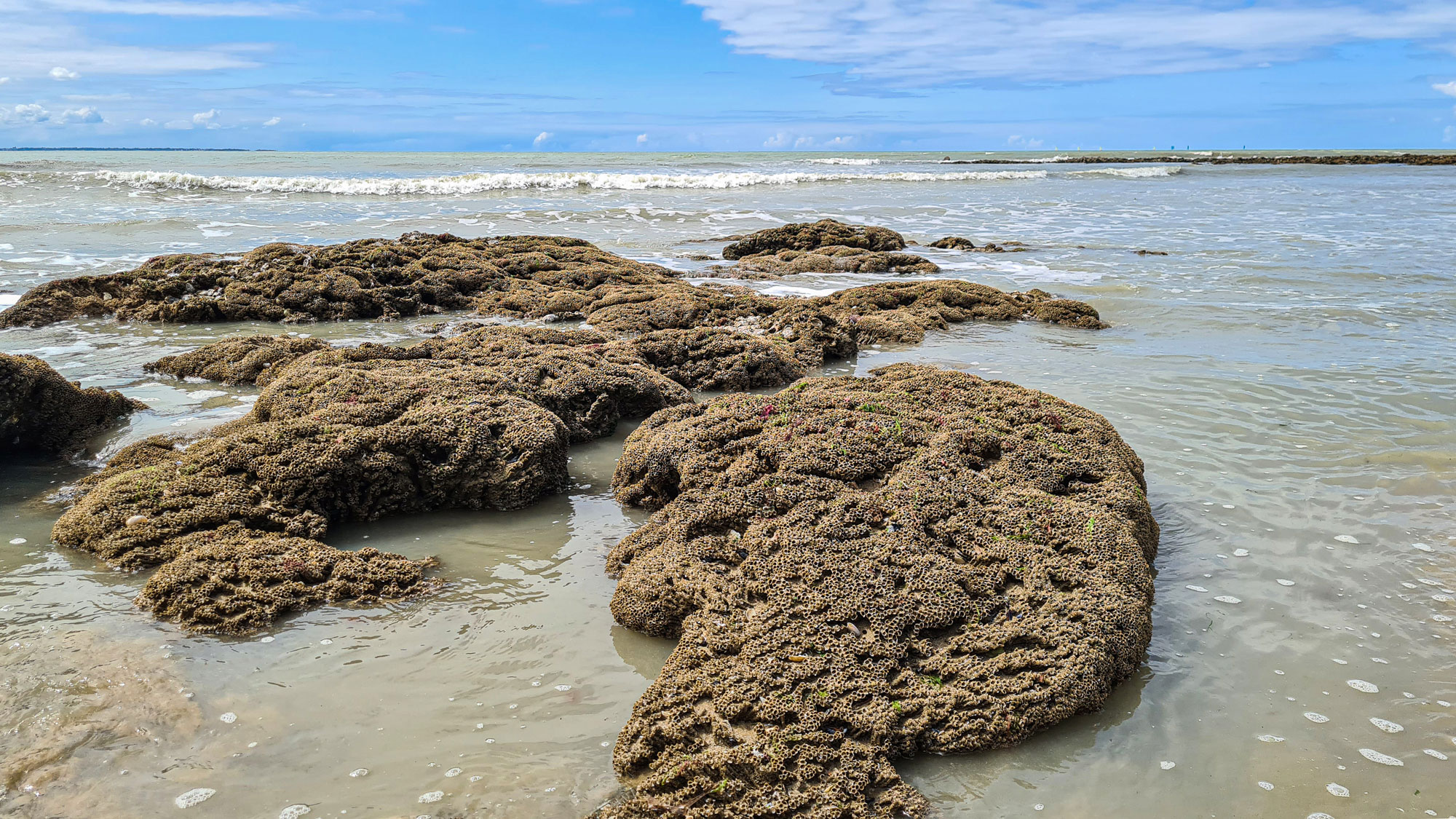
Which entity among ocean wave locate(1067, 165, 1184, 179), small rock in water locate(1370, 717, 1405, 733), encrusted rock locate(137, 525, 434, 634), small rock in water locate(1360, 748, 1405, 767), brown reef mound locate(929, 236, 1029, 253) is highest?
ocean wave locate(1067, 165, 1184, 179)

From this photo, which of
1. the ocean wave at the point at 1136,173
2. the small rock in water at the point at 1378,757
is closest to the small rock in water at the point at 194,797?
the small rock in water at the point at 1378,757

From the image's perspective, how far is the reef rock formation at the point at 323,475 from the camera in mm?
4230

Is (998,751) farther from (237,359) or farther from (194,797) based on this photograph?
(237,359)

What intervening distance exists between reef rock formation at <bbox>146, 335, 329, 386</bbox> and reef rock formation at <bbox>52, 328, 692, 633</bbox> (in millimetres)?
1433

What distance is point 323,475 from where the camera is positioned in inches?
199

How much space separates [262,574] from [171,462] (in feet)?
5.50

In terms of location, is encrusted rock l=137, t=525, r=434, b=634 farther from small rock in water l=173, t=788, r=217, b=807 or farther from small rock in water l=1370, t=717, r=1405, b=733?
small rock in water l=1370, t=717, r=1405, b=733

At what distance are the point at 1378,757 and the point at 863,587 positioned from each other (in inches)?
79.2

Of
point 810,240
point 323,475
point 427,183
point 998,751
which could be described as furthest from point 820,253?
point 427,183

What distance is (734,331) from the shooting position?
29.4 feet

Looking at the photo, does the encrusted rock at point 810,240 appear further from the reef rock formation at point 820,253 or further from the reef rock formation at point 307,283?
the reef rock formation at point 307,283

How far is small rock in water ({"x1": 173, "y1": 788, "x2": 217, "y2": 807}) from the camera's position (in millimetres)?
2906

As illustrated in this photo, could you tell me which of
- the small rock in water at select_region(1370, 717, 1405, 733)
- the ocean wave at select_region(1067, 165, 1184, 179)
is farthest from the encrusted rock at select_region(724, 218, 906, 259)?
the ocean wave at select_region(1067, 165, 1184, 179)

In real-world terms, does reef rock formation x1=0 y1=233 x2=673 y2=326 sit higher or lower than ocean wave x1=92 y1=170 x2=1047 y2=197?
lower
